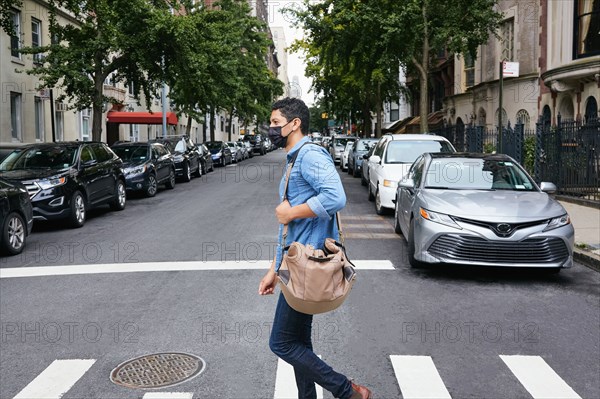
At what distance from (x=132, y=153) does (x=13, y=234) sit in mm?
10624

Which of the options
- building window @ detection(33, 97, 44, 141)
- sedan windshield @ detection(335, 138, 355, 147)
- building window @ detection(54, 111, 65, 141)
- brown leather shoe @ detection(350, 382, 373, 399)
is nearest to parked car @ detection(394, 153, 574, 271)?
brown leather shoe @ detection(350, 382, 373, 399)

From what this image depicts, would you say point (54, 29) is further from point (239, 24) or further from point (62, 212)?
point (239, 24)

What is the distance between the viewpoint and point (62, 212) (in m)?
12.5

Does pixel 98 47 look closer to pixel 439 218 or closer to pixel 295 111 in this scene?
pixel 439 218

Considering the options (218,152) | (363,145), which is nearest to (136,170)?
(363,145)

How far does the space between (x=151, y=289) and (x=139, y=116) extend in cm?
2896

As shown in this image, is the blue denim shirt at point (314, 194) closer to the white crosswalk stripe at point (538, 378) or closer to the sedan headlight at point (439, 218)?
the white crosswalk stripe at point (538, 378)

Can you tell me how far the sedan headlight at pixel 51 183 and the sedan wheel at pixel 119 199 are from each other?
2946 millimetres

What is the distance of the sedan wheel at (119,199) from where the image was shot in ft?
51.2

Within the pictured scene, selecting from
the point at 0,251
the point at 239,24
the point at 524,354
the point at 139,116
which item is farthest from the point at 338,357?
the point at 239,24

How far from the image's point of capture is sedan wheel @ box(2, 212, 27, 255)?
379 inches

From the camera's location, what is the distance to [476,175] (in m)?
9.18

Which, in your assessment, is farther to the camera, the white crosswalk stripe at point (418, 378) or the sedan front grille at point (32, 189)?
the sedan front grille at point (32, 189)

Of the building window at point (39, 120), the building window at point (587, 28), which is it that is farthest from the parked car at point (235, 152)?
the building window at point (587, 28)
